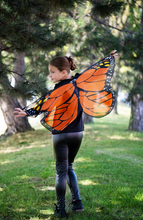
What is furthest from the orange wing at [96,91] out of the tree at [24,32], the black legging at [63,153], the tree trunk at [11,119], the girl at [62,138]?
the tree trunk at [11,119]

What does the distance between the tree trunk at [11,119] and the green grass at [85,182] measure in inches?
60.3

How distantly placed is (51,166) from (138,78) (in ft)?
16.8

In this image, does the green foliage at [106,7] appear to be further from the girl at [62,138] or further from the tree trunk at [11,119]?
the tree trunk at [11,119]

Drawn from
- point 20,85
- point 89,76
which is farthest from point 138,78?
point 89,76

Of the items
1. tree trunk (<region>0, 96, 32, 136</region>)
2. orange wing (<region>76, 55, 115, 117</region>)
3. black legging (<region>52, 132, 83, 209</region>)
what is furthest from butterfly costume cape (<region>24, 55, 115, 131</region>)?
tree trunk (<region>0, 96, 32, 136</region>)

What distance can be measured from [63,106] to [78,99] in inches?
6.4

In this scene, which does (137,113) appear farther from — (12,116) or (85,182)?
(85,182)

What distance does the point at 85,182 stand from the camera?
3207mm

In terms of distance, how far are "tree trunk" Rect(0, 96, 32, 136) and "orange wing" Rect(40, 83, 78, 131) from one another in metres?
5.67

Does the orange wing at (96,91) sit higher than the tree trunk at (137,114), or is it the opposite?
the orange wing at (96,91)

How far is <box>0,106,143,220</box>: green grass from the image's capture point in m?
2.34

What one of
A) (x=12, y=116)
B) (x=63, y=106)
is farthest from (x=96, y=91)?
(x=12, y=116)

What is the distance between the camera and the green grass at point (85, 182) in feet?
7.68

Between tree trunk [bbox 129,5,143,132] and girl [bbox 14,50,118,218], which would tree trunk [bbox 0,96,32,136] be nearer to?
tree trunk [bbox 129,5,143,132]
